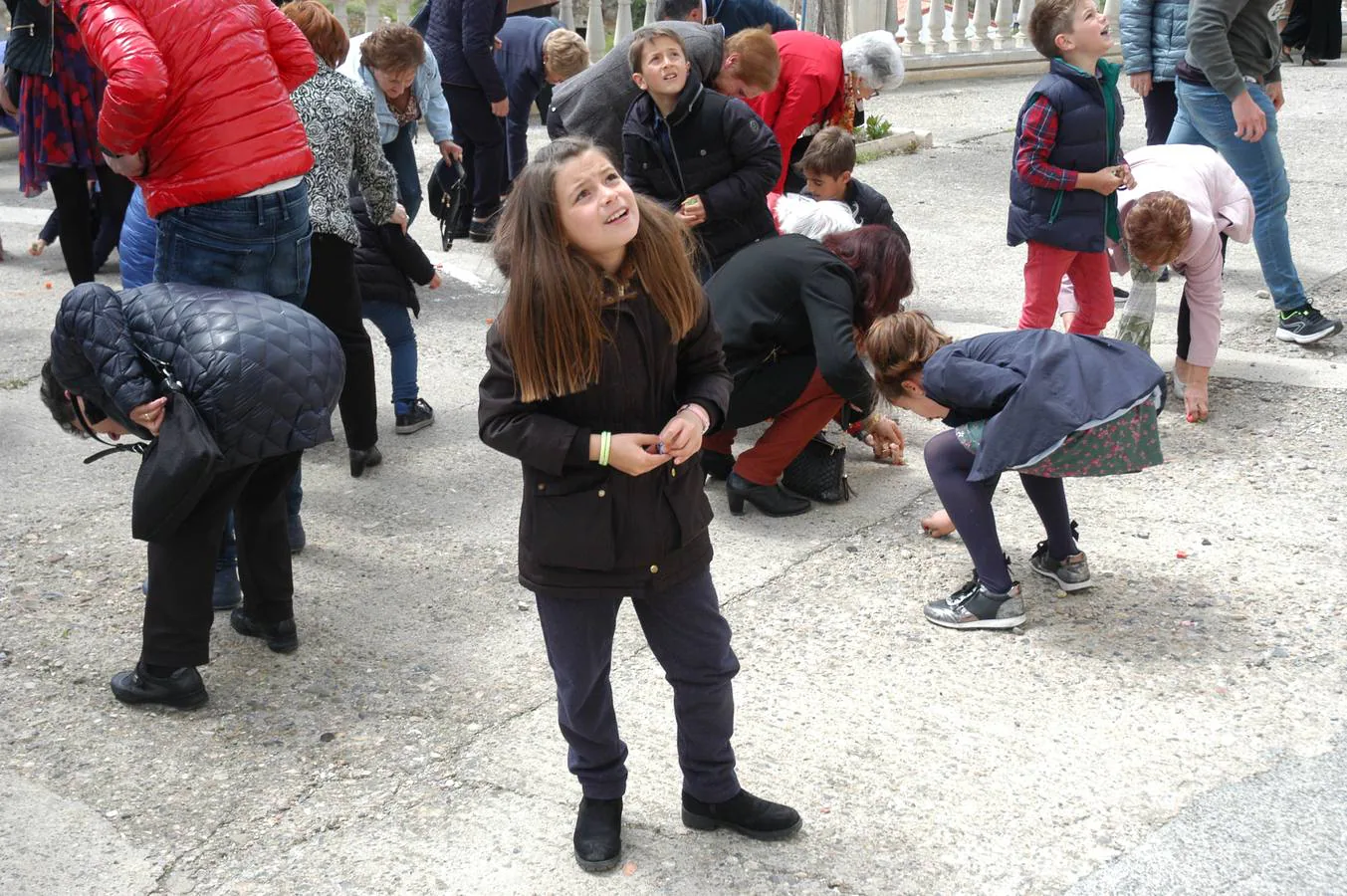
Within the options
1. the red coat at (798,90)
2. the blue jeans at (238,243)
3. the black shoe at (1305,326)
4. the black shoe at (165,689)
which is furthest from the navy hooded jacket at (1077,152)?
the black shoe at (165,689)

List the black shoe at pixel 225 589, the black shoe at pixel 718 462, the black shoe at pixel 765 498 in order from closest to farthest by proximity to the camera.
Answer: the black shoe at pixel 225 589
the black shoe at pixel 765 498
the black shoe at pixel 718 462

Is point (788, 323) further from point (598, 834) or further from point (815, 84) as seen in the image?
point (815, 84)

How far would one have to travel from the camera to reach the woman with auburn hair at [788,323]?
4836 mm

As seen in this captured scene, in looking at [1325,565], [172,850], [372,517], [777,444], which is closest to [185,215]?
[372,517]

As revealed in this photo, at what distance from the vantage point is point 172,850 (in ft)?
10.6

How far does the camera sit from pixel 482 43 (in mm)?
8242

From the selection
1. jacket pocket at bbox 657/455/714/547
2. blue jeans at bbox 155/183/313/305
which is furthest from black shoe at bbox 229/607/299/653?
jacket pocket at bbox 657/455/714/547

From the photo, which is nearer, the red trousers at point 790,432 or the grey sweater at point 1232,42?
the red trousers at point 790,432

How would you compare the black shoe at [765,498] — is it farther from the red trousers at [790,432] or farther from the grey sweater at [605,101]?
the grey sweater at [605,101]

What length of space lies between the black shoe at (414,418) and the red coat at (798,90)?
2156mm

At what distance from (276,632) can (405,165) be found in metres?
3.48

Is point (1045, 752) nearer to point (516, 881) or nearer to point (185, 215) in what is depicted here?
point (516, 881)

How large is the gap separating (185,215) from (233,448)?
0.82 meters

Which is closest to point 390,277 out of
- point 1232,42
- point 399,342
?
point 399,342
